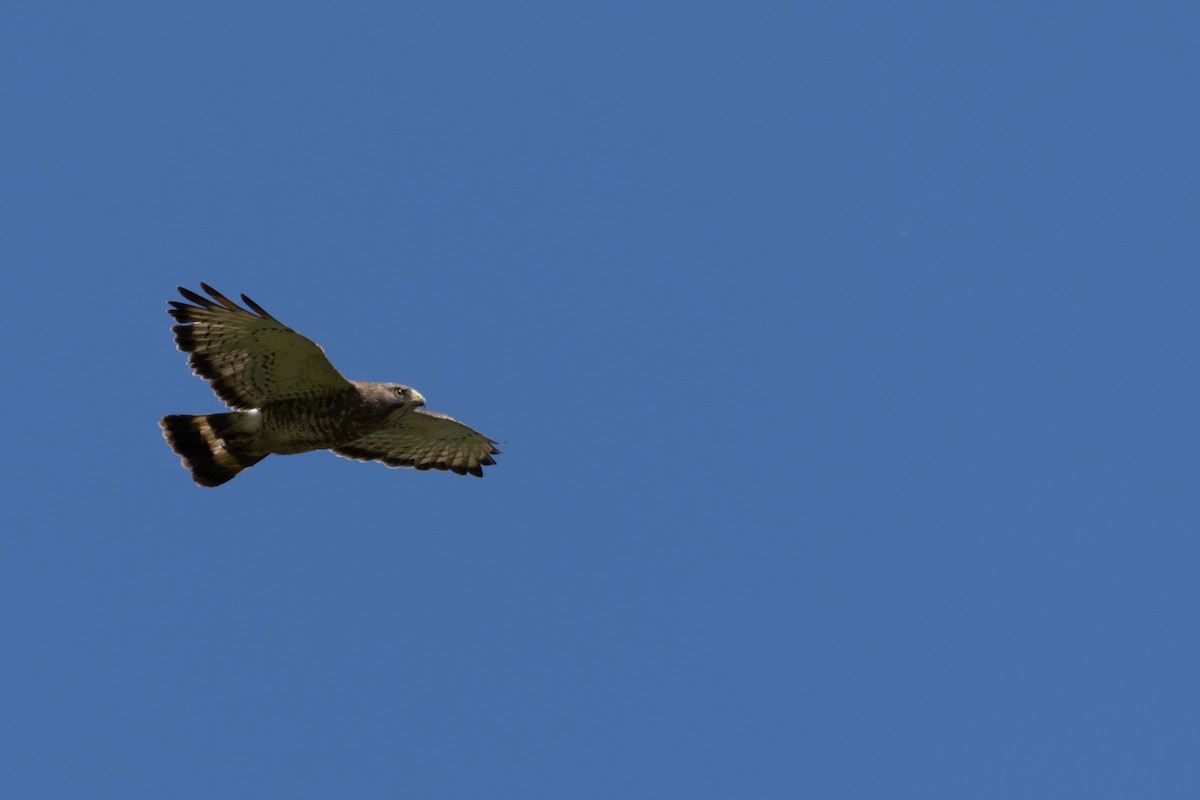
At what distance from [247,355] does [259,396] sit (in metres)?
0.46

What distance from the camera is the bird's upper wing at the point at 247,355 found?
1373cm

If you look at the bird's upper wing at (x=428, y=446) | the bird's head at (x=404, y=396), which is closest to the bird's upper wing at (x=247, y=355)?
the bird's head at (x=404, y=396)

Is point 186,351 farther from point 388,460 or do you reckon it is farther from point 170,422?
point 388,460

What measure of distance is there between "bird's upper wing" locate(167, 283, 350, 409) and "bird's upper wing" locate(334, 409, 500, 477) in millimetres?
1718

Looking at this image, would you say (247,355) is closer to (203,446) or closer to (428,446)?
(203,446)

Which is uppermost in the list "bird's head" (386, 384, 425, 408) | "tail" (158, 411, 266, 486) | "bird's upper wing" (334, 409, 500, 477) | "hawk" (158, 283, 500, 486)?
"bird's upper wing" (334, 409, 500, 477)

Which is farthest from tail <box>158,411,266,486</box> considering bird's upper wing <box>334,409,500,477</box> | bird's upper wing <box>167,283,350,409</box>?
bird's upper wing <box>334,409,500,477</box>

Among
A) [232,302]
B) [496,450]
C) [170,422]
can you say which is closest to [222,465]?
[170,422]

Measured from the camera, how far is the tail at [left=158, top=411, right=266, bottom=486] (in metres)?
14.7

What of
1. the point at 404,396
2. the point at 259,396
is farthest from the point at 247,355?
the point at 404,396

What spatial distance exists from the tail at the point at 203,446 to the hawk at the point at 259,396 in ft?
0.03

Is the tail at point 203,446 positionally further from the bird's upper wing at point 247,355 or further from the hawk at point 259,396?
the bird's upper wing at point 247,355

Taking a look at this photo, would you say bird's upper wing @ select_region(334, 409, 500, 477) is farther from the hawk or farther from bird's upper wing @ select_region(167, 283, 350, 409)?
bird's upper wing @ select_region(167, 283, 350, 409)

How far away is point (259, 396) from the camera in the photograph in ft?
47.1
